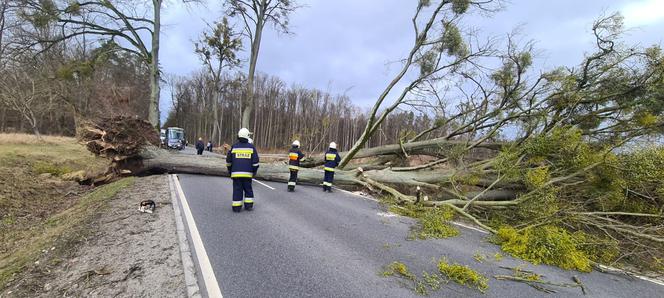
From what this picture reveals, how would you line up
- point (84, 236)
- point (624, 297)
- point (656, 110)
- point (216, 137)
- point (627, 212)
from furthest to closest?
point (216, 137) < point (656, 110) < point (627, 212) < point (84, 236) < point (624, 297)

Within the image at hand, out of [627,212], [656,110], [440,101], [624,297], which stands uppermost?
[440,101]

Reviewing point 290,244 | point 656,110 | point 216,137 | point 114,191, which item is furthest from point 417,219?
point 216,137

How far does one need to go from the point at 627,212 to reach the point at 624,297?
3197 millimetres

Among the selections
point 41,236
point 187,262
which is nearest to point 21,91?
point 41,236

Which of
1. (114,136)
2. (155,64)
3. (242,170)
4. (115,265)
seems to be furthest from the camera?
(155,64)

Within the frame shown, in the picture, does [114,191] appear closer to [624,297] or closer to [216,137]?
[624,297]

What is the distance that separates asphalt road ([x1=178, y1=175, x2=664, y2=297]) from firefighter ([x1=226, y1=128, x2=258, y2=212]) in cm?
27

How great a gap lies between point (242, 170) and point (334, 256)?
9.91ft

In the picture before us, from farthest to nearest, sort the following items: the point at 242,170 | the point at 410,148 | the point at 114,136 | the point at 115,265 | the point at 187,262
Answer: the point at 410,148 < the point at 114,136 < the point at 242,170 < the point at 187,262 < the point at 115,265

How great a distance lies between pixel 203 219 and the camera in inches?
223

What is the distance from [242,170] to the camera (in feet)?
21.2

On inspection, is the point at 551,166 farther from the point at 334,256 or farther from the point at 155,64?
the point at 155,64

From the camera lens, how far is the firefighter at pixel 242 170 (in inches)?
252

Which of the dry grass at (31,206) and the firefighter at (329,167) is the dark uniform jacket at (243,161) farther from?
the firefighter at (329,167)
